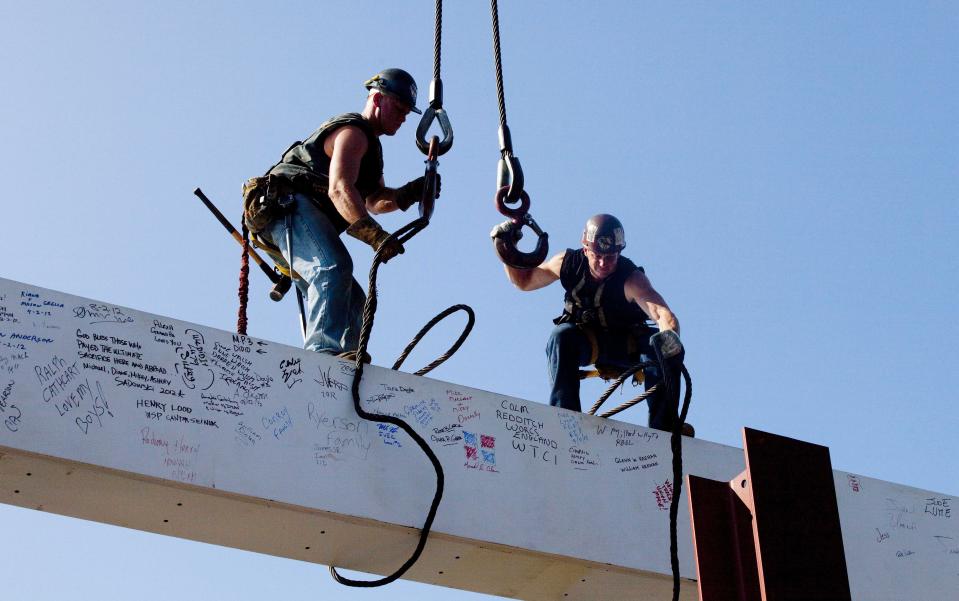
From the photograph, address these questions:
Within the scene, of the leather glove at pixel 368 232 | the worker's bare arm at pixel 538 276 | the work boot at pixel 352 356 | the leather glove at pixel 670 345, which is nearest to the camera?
the work boot at pixel 352 356

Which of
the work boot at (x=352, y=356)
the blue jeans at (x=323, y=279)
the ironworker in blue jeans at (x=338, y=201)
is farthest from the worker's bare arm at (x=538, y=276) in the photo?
the work boot at (x=352, y=356)

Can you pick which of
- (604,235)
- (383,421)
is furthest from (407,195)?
(383,421)

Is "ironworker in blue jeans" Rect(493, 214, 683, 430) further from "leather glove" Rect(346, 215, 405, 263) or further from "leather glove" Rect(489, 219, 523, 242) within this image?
"leather glove" Rect(346, 215, 405, 263)

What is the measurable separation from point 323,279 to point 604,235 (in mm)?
1322

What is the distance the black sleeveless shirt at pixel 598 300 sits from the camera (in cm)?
568

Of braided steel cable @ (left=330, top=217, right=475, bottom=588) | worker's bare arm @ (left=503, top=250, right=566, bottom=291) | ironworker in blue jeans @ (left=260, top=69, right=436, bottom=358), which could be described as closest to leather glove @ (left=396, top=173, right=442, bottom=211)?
ironworker in blue jeans @ (left=260, top=69, right=436, bottom=358)

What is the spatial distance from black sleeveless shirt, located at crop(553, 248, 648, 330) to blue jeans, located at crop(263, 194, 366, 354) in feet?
3.19

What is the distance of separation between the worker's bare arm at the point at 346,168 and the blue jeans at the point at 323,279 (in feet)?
0.41

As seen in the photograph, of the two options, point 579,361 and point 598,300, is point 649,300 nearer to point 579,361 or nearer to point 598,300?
point 598,300

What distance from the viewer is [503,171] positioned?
543 centimetres

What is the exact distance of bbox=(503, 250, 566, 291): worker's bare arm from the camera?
19.1 ft

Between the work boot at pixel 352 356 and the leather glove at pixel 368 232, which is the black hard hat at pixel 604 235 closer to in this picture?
the leather glove at pixel 368 232

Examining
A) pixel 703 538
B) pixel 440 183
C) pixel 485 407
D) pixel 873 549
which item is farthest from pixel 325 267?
pixel 703 538

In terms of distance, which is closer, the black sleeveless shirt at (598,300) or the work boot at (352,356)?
the work boot at (352,356)
